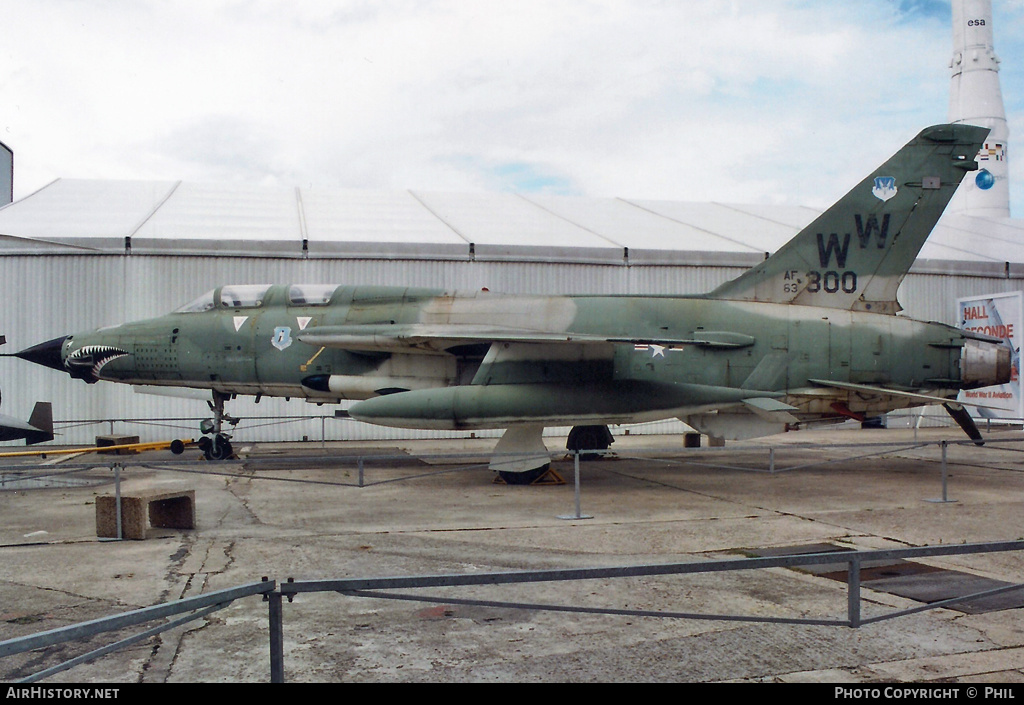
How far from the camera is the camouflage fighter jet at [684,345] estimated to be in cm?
1166

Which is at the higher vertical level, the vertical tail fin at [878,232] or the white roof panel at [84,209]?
the white roof panel at [84,209]

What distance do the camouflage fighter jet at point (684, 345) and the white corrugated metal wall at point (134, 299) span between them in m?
6.06

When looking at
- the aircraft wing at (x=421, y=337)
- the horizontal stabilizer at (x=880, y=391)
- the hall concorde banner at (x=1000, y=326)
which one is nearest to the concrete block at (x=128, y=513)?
the aircraft wing at (x=421, y=337)

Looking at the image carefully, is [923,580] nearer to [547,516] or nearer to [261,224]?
[547,516]

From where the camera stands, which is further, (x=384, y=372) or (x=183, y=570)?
(x=384, y=372)

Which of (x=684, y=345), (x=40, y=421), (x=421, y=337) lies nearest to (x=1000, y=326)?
(x=684, y=345)

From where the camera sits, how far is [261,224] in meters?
20.6

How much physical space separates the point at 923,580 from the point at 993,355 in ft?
24.3

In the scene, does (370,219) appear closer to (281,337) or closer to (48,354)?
(281,337)

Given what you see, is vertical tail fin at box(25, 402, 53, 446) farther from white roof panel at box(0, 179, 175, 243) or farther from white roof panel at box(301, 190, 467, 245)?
white roof panel at box(301, 190, 467, 245)

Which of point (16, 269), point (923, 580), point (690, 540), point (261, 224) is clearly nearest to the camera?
point (923, 580)

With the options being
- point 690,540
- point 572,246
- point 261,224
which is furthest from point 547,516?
point 261,224

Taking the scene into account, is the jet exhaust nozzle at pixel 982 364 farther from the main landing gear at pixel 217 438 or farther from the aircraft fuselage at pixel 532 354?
the main landing gear at pixel 217 438
